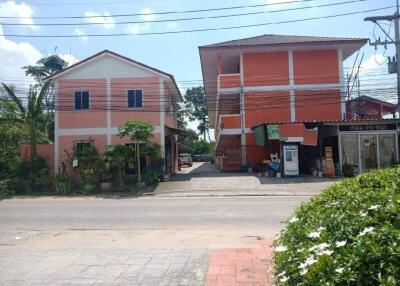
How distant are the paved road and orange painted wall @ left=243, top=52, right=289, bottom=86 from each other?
55.2 ft

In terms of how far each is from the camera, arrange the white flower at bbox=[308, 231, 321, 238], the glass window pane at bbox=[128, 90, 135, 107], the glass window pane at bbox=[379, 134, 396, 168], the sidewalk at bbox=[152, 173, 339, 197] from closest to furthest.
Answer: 1. the white flower at bbox=[308, 231, 321, 238]
2. the sidewalk at bbox=[152, 173, 339, 197]
3. the glass window pane at bbox=[379, 134, 396, 168]
4. the glass window pane at bbox=[128, 90, 135, 107]

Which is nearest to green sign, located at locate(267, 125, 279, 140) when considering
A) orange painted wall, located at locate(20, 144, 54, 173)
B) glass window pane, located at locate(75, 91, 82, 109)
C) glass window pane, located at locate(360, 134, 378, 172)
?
glass window pane, located at locate(360, 134, 378, 172)

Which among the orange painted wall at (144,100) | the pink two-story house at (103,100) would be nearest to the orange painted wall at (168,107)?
the orange painted wall at (144,100)

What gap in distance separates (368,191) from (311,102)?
92.8ft

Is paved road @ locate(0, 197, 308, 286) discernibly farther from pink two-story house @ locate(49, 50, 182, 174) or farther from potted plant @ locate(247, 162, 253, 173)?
potted plant @ locate(247, 162, 253, 173)

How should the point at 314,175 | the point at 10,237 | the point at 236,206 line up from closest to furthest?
1. the point at 10,237
2. the point at 236,206
3. the point at 314,175

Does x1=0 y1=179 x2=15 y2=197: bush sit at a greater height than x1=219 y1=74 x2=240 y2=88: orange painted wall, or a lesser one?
lesser

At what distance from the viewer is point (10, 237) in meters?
11.0

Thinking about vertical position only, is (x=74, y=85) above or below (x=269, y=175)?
above

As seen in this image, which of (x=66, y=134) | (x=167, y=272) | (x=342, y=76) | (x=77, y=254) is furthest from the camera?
(x=342, y=76)

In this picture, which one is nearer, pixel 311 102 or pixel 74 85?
pixel 74 85

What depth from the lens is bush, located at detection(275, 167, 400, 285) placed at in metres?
2.96

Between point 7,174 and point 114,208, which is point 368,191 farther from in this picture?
point 7,174

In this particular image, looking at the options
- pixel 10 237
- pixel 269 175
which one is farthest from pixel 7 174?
pixel 10 237
